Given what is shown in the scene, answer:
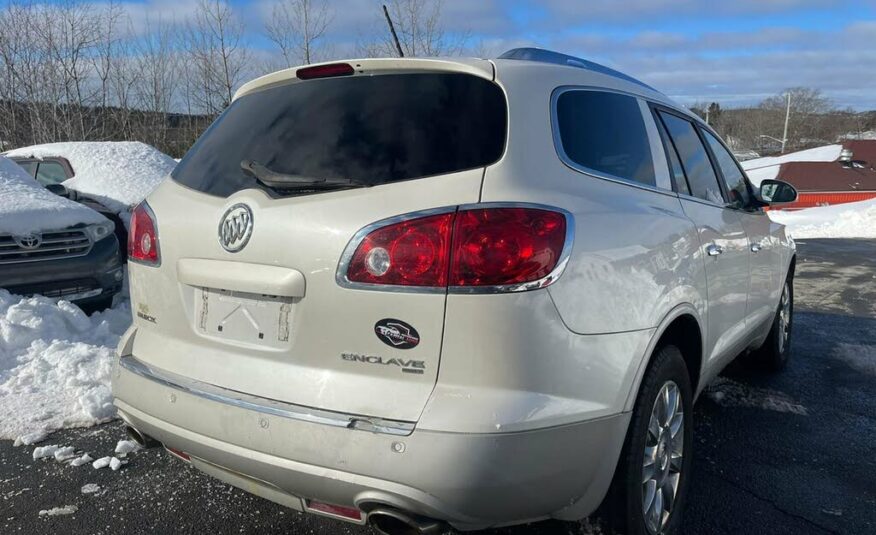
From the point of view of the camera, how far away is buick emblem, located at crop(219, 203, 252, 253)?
220 centimetres

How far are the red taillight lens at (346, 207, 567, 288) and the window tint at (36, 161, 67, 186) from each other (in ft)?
29.3

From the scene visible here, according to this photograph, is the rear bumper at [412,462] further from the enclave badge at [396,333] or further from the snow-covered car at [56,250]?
the snow-covered car at [56,250]

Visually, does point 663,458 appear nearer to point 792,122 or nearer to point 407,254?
point 407,254

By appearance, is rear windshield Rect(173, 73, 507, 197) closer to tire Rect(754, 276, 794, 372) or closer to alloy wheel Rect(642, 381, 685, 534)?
alloy wheel Rect(642, 381, 685, 534)

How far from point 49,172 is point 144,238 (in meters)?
8.10

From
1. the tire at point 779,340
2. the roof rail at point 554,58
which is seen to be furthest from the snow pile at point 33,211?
the tire at point 779,340

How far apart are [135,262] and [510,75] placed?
162 cm

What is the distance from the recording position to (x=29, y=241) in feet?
17.9

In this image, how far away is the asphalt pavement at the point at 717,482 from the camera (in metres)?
2.87

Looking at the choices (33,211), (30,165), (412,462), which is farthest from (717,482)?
(30,165)

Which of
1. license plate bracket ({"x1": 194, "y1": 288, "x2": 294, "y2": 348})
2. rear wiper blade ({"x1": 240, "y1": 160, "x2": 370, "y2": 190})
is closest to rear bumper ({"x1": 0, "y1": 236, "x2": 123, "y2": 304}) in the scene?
license plate bracket ({"x1": 194, "y1": 288, "x2": 294, "y2": 348})

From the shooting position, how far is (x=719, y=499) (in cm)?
311

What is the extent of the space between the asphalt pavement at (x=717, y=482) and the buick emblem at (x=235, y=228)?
4.26 ft

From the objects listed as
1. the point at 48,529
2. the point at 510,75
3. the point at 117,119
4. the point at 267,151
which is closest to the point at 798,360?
the point at 510,75
